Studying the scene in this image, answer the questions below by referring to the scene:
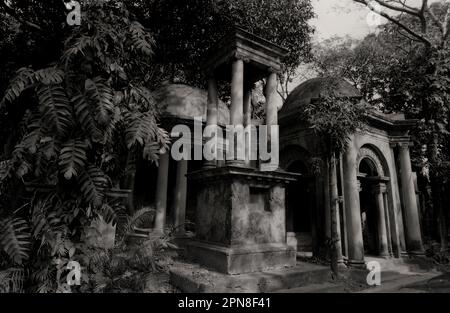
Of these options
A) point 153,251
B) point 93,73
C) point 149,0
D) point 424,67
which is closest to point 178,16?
Answer: point 149,0

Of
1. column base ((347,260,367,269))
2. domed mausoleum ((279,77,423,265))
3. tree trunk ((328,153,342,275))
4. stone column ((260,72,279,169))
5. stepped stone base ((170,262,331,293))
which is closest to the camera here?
stepped stone base ((170,262,331,293))

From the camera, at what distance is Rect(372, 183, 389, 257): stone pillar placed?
11072 mm

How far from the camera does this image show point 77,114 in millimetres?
4676

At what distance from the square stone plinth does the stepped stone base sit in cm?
17

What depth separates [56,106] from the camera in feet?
15.1

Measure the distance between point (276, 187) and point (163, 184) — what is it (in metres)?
5.46

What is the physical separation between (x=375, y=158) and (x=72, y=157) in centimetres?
1110

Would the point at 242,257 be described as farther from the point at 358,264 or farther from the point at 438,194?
the point at 438,194

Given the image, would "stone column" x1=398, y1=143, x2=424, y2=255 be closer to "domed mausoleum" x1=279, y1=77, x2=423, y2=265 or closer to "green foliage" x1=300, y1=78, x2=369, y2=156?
"domed mausoleum" x1=279, y1=77, x2=423, y2=265

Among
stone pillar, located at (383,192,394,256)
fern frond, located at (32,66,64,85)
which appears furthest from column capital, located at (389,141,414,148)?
fern frond, located at (32,66,64,85)

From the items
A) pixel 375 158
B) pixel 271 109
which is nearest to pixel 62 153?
pixel 271 109

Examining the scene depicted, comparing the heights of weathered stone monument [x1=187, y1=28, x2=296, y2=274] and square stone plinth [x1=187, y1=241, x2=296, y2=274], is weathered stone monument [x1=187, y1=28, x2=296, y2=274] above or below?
above

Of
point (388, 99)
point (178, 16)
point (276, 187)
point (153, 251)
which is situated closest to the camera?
point (153, 251)
